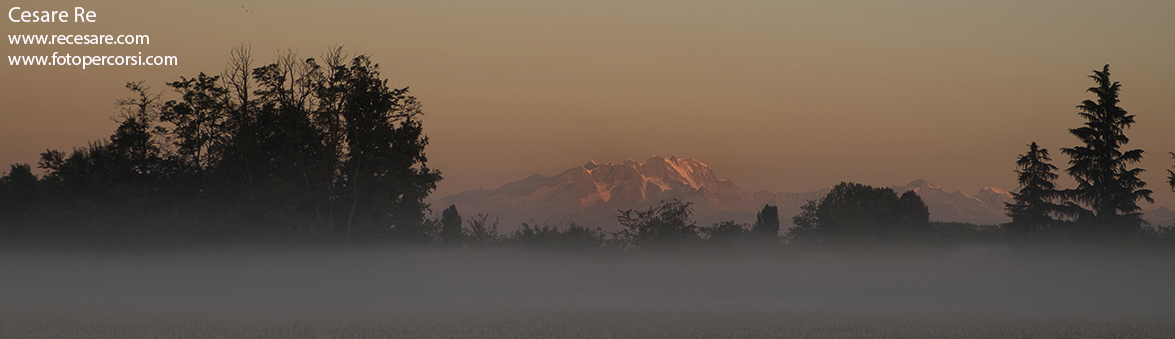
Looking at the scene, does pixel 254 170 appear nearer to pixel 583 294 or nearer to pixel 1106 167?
pixel 583 294

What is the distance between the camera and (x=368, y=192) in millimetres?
61031

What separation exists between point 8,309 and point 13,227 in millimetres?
24966

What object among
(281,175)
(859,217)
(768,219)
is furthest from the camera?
(768,219)

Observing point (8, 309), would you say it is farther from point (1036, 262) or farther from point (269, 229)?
point (1036, 262)

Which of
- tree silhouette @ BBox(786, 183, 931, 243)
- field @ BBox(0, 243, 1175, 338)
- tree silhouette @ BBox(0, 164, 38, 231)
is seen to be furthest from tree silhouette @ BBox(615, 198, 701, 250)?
tree silhouette @ BBox(0, 164, 38, 231)

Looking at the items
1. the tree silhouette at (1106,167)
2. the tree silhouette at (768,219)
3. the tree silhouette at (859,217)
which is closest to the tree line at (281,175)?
the tree silhouette at (1106,167)

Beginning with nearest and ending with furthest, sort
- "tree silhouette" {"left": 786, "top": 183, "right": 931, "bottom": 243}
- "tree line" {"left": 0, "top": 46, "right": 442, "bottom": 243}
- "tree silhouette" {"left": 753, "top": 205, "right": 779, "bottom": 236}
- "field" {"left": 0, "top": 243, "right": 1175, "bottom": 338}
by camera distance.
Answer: "field" {"left": 0, "top": 243, "right": 1175, "bottom": 338} → "tree line" {"left": 0, "top": 46, "right": 442, "bottom": 243} → "tree silhouette" {"left": 786, "top": 183, "right": 931, "bottom": 243} → "tree silhouette" {"left": 753, "top": 205, "right": 779, "bottom": 236}

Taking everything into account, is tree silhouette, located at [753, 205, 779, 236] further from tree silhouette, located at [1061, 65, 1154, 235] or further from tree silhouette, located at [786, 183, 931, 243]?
tree silhouette, located at [1061, 65, 1154, 235]

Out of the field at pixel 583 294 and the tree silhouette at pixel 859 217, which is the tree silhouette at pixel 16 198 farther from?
the tree silhouette at pixel 859 217

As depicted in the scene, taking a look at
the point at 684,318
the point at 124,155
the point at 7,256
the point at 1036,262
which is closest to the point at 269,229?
the point at 124,155

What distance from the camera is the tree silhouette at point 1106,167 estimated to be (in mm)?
61969

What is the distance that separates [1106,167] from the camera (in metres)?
62.4

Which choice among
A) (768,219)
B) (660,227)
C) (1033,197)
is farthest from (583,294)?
(768,219)

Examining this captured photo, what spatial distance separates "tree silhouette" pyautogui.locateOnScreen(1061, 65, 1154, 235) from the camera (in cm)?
6197
